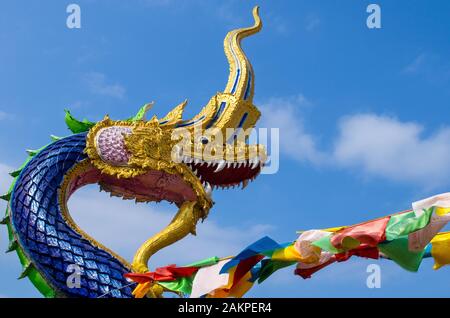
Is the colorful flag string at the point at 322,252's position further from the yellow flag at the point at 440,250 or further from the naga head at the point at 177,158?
the naga head at the point at 177,158

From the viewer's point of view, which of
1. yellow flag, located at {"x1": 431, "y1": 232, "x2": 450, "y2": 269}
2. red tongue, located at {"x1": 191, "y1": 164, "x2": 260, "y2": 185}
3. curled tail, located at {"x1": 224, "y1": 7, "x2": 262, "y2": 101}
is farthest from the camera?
curled tail, located at {"x1": 224, "y1": 7, "x2": 262, "y2": 101}

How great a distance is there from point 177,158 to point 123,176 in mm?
747

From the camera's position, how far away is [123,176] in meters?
9.42

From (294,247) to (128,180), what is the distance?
12.8ft

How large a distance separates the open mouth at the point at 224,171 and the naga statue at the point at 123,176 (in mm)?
13

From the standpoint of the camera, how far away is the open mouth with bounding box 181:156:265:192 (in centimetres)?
979

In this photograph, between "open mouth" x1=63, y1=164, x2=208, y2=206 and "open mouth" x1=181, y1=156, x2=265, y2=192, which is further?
"open mouth" x1=181, y1=156, x2=265, y2=192

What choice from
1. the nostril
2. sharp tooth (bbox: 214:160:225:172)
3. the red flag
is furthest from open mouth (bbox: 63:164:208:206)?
the red flag

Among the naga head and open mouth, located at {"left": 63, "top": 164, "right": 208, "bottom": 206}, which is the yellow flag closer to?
the naga head

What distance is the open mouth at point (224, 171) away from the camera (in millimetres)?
9789

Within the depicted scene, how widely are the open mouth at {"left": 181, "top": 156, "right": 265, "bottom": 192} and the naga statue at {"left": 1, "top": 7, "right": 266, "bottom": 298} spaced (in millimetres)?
13

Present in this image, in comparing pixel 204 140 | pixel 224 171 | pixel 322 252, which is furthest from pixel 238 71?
pixel 322 252
